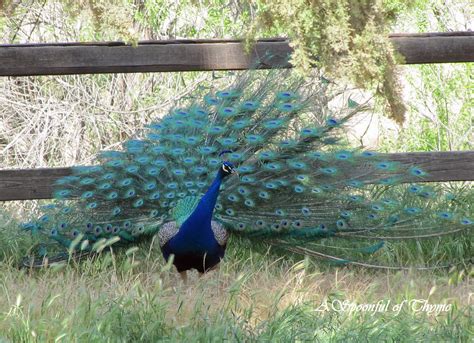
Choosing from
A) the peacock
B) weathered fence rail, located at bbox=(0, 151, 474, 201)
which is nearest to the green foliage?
the peacock

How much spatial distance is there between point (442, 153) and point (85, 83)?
4108mm

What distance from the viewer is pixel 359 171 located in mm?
5746

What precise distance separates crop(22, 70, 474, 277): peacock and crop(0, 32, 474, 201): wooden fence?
14 cm

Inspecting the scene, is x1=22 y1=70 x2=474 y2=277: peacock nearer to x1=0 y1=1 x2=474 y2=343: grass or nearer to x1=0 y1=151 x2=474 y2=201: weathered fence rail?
x1=0 y1=151 x2=474 y2=201: weathered fence rail

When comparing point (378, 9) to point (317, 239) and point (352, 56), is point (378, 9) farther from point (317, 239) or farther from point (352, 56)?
point (317, 239)

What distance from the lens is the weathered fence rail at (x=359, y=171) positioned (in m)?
5.45

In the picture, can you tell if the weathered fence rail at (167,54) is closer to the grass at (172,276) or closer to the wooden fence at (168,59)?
the wooden fence at (168,59)

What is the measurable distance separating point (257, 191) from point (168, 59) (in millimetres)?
1037

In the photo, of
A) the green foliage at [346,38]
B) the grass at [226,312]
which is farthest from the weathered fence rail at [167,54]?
the green foliage at [346,38]

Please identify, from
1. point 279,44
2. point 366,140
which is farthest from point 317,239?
point 366,140

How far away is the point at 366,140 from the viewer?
417 inches

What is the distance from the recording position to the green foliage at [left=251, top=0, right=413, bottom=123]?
273 cm

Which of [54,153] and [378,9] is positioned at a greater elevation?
[378,9]

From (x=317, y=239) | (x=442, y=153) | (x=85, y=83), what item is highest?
(x=85, y=83)
